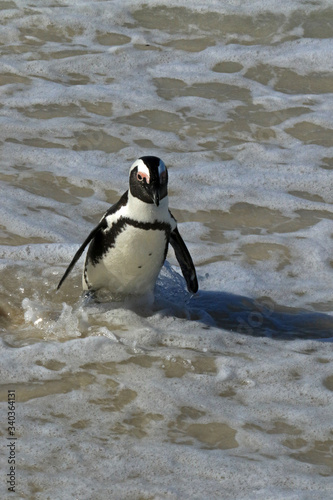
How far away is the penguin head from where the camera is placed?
4078 mm

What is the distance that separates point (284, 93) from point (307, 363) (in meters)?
3.62

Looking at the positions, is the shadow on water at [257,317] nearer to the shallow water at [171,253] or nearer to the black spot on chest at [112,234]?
the shallow water at [171,253]

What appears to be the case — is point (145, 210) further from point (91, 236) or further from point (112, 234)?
point (91, 236)

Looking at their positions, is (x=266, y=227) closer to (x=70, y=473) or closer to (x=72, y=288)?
(x=72, y=288)

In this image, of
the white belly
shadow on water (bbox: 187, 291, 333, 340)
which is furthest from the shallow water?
the white belly

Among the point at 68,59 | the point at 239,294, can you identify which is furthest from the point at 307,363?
the point at 68,59

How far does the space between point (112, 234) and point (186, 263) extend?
1.52ft

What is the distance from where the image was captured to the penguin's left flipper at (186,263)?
4559 millimetres

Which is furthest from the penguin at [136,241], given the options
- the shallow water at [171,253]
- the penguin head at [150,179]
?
the shallow water at [171,253]

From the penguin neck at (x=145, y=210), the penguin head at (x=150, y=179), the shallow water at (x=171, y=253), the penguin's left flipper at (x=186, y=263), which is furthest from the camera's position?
the penguin's left flipper at (x=186, y=263)

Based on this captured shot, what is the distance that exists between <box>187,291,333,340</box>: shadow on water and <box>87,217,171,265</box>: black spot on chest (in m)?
0.45

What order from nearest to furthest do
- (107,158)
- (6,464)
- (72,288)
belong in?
(6,464), (72,288), (107,158)

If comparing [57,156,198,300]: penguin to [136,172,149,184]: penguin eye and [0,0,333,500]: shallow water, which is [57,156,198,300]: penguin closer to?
[136,172,149,184]: penguin eye

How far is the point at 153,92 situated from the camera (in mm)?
7035
